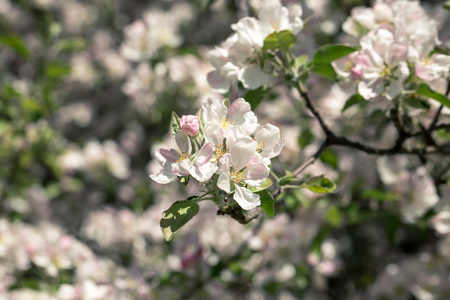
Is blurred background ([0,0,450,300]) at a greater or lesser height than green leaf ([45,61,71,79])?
lesser

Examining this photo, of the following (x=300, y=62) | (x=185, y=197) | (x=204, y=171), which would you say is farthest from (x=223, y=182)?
(x=185, y=197)

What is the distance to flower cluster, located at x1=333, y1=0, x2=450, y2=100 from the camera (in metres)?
1.23

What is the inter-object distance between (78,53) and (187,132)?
3.26m

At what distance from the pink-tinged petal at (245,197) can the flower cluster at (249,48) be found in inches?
14.4

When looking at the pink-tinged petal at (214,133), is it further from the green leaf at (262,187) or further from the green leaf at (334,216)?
the green leaf at (334,216)

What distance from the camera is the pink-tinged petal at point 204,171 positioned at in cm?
92

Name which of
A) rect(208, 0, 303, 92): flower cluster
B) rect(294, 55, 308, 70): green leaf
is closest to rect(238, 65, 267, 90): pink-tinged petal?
rect(208, 0, 303, 92): flower cluster

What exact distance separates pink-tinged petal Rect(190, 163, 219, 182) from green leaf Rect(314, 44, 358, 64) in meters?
0.49

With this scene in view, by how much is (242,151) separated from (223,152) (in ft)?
0.14

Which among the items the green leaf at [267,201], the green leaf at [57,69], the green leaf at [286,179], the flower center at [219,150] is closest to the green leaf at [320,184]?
the green leaf at [286,179]

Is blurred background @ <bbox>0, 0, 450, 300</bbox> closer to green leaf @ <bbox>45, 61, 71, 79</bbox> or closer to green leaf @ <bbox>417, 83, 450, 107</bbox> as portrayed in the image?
green leaf @ <bbox>45, 61, 71, 79</bbox>

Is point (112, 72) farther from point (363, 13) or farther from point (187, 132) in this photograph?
point (187, 132)

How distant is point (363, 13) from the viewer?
1418 millimetres

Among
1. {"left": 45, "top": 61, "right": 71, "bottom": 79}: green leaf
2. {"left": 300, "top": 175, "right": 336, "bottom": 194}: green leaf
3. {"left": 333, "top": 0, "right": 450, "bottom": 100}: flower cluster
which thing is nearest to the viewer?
{"left": 300, "top": 175, "right": 336, "bottom": 194}: green leaf
